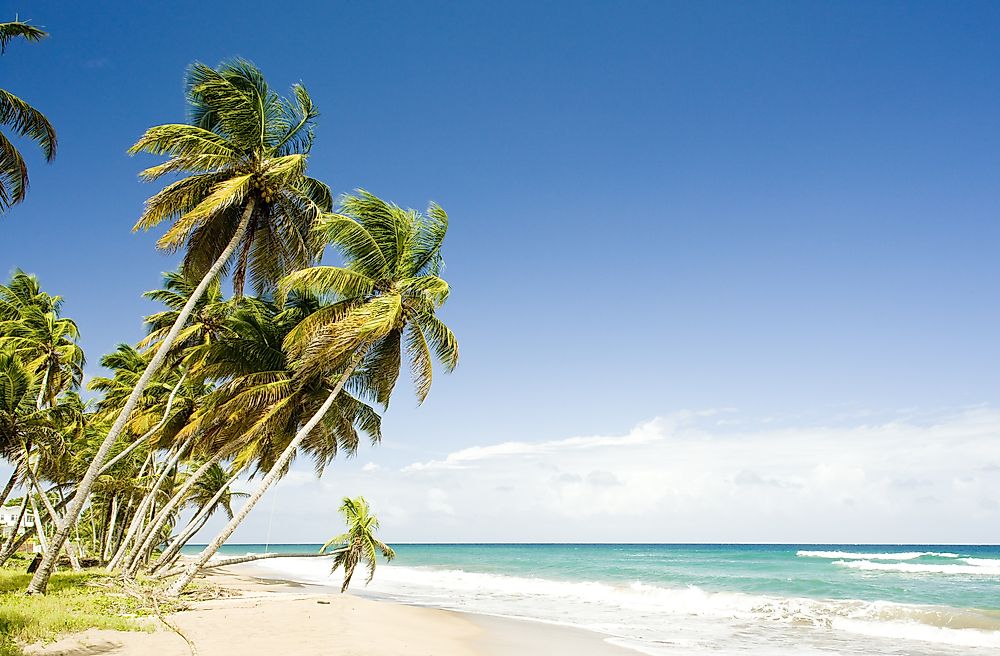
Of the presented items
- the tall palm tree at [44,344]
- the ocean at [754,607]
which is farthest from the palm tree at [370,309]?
the tall palm tree at [44,344]

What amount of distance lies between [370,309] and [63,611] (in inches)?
313

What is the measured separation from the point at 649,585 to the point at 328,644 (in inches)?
1024

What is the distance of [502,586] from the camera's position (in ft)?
107

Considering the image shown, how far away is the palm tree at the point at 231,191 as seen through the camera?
13680 millimetres

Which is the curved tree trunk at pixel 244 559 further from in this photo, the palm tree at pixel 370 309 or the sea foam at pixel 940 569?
the sea foam at pixel 940 569

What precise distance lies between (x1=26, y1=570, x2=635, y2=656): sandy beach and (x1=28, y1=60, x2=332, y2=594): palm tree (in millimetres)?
3951

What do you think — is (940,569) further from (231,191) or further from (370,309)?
(231,191)

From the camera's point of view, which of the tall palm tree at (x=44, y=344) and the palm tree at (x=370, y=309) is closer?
the palm tree at (x=370, y=309)

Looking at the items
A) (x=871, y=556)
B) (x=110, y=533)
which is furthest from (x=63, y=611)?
(x=871, y=556)

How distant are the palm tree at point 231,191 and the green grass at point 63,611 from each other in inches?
46.4

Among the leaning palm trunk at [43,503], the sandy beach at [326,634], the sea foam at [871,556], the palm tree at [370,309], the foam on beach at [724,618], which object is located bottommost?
the sea foam at [871,556]

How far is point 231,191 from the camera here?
1366cm

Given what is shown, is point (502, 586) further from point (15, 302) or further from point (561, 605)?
point (15, 302)

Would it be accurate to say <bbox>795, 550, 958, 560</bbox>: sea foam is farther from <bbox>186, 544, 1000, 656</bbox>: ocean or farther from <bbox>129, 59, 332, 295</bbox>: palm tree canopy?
<bbox>129, 59, 332, 295</bbox>: palm tree canopy
